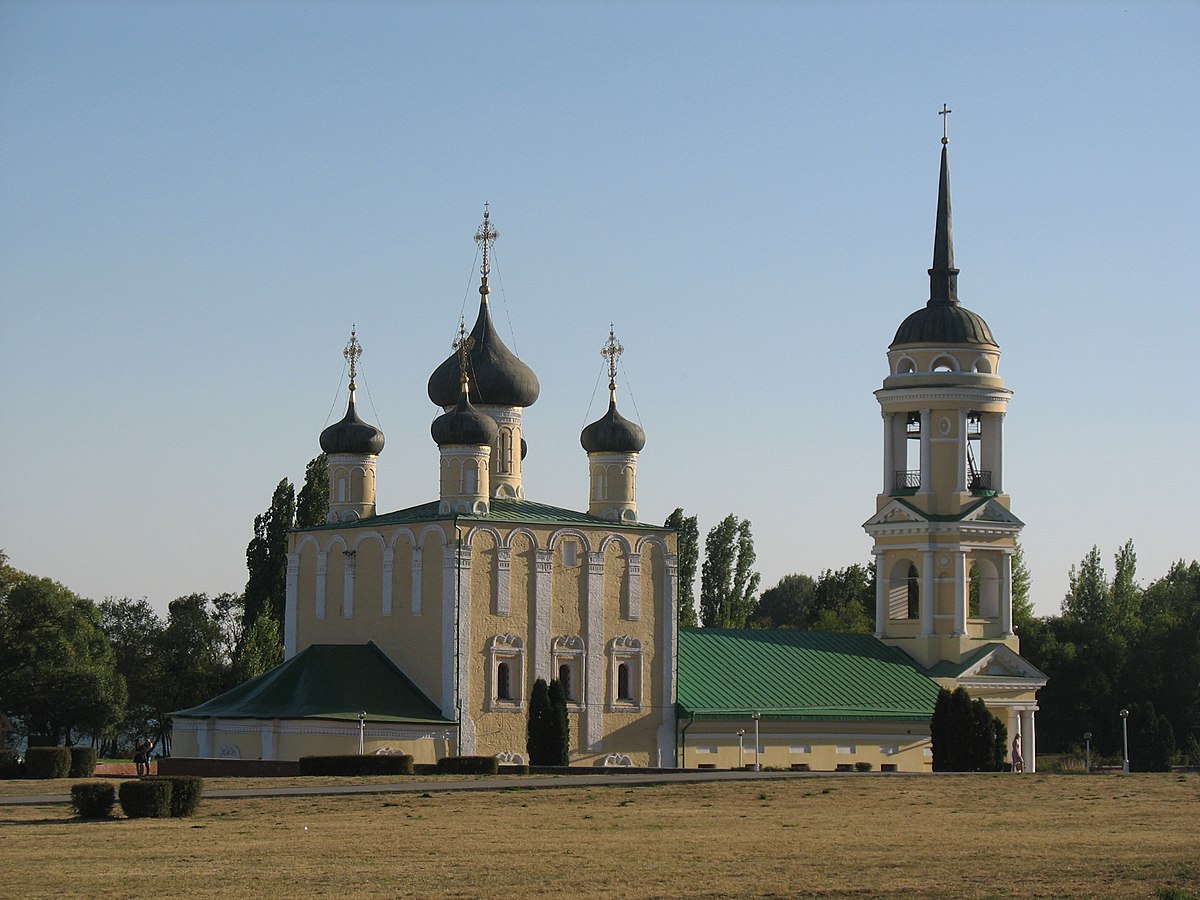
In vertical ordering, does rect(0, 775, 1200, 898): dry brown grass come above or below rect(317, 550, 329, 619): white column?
below

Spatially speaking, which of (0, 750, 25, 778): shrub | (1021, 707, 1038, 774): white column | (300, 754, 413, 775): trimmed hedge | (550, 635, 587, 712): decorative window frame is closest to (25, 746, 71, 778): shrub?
(0, 750, 25, 778): shrub

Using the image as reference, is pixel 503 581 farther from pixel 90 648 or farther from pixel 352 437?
pixel 90 648

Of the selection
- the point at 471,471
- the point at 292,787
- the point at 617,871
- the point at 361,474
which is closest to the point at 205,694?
the point at 361,474

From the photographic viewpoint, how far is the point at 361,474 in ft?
190

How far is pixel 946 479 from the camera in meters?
63.2

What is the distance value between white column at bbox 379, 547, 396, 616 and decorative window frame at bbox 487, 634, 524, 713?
2838 mm

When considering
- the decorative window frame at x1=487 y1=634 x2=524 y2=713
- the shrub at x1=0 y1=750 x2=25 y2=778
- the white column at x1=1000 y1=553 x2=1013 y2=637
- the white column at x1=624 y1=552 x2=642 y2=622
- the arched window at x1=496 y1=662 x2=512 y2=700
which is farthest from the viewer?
the white column at x1=1000 y1=553 x2=1013 y2=637

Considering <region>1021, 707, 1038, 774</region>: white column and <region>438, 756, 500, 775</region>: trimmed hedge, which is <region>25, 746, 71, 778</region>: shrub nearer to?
<region>438, 756, 500, 775</region>: trimmed hedge

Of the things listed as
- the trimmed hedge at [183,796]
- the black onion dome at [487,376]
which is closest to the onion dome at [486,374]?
the black onion dome at [487,376]

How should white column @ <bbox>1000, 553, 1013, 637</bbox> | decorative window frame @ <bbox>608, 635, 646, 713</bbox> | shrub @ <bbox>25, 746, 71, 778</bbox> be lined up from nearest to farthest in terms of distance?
shrub @ <bbox>25, 746, 71, 778</bbox>
decorative window frame @ <bbox>608, 635, 646, 713</bbox>
white column @ <bbox>1000, 553, 1013, 637</bbox>

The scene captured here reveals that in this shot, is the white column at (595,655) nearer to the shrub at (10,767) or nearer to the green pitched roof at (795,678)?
the green pitched roof at (795,678)

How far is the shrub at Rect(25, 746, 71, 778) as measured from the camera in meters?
44.7

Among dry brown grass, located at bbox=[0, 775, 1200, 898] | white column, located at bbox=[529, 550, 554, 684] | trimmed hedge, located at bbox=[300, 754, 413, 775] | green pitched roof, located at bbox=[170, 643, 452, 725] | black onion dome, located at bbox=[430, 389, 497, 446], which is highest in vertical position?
black onion dome, located at bbox=[430, 389, 497, 446]

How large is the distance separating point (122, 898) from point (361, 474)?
32.4 metres
